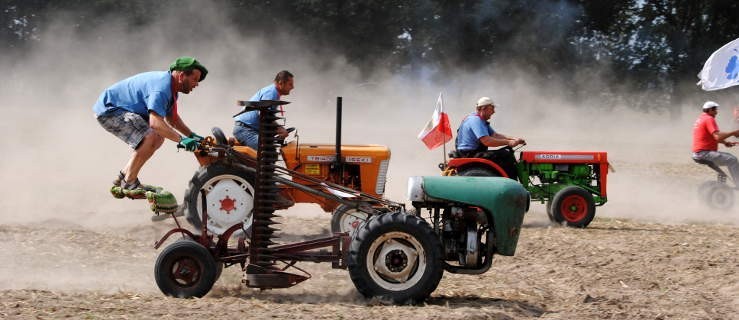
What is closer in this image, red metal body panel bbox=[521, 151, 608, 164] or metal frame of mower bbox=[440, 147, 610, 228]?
metal frame of mower bbox=[440, 147, 610, 228]

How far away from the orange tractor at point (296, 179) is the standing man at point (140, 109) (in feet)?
5.61

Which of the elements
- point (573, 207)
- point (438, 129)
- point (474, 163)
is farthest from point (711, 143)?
point (474, 163)

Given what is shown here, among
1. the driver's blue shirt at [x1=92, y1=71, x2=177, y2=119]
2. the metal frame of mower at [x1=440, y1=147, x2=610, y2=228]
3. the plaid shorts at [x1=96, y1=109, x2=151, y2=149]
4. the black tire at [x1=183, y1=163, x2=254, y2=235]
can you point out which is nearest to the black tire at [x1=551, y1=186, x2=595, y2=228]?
the metal frame of mower at [x1=440, y1=147, x2=610, y2=228]

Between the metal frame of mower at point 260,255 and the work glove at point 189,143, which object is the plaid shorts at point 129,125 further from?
the metal frame of mower at point 260,255

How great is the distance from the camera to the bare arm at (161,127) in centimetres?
734

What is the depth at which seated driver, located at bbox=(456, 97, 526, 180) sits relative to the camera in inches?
471

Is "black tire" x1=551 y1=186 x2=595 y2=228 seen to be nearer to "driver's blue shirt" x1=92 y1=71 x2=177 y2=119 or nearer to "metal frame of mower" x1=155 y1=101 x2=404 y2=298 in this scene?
"metal frame of mower" x1=155 y1=101 x2=404 y2=298

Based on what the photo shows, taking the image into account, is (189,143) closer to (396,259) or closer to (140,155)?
(140,155)

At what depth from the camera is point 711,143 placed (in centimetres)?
1548

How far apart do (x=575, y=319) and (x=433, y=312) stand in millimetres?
1001

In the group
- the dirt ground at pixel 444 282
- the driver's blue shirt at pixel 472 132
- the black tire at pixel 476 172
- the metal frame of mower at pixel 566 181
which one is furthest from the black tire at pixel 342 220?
the driver's blue shirt at pixel 472 132

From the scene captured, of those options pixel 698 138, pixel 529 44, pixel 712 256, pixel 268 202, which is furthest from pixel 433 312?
pixel 529 44

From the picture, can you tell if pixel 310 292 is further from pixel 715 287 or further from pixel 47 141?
pixel 47 141

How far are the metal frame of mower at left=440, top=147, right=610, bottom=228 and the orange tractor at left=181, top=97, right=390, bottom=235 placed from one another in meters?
1.53
